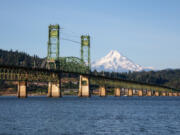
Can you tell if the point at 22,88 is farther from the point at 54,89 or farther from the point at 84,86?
the point at 84,86

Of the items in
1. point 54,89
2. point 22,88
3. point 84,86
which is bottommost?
point 54,89

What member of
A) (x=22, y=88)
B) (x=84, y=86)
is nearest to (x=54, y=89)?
(x=22, y=88)

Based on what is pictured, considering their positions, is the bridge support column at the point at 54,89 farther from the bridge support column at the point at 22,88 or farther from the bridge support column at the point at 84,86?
the bridge support column at the point at 84,86

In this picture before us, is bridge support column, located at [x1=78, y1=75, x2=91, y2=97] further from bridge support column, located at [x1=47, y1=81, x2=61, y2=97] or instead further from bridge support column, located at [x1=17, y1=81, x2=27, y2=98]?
bridge support column, located at [x1=17, y1=81, x2=27, y2=98]

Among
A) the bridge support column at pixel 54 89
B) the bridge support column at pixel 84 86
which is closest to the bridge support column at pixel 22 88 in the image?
the bridge support column at pixel 54 89

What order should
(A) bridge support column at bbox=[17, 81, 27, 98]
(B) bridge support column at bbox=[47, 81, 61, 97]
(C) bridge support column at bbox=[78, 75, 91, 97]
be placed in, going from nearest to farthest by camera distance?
(A) bridge support column at bbox=[17, 81, 27, 98], (B) bridge support column at bbox=[47, 81, 61, 97], (C) bridge support column at bbox=[78, 75, 91, 97]

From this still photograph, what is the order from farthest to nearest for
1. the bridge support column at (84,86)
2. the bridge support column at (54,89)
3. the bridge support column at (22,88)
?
the bridge support column at (84,86) → the bridge support column at (54,89) → the bridge support column at (22,88)

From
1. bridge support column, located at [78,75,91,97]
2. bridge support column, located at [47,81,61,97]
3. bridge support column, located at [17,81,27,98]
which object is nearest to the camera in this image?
bridge support column, located at [17,81,27,98]

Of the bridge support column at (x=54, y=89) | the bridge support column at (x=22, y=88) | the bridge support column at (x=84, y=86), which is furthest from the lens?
the bridge support column at (x=84, y=86)

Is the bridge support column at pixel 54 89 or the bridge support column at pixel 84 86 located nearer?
the bridge support column at pixel 54 89

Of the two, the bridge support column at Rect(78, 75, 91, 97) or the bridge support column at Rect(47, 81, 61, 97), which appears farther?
the bridge support column at Rect(78, 75, 91, 97)

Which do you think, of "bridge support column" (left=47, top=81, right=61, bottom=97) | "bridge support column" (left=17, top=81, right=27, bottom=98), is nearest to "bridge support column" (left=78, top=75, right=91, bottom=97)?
"bridge support column" (left=47, top=81, right=61, bottom=97)

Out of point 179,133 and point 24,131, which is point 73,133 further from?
point 179,133

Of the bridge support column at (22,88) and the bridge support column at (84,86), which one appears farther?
the bridge support column at (84,86)
